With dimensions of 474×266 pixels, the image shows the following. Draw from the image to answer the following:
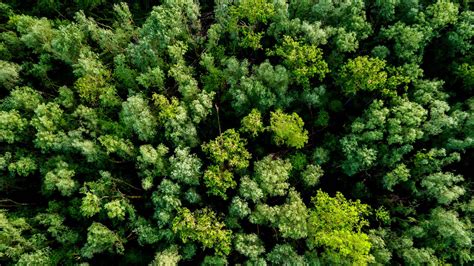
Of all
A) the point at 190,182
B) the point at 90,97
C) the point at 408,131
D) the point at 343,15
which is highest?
the point at 343,15

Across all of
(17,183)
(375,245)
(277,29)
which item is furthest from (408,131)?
(17,183)

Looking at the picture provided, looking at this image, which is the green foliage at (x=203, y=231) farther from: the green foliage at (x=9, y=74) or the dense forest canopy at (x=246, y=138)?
the green foliage at (x=9, y=74)

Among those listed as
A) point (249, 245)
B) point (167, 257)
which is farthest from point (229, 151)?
point (167, 257)

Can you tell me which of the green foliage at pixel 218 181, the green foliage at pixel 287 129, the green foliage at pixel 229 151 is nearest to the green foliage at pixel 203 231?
the green foliage at pixel 218 181

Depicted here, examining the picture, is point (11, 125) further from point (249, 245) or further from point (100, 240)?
point (249, 245)

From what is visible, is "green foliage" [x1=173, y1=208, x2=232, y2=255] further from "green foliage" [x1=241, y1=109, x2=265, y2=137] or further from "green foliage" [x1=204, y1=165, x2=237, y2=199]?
"green foliage" [x1=241, y1=109, x2=265, y2=137]

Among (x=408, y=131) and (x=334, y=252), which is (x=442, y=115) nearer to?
(x=408, y=131)
